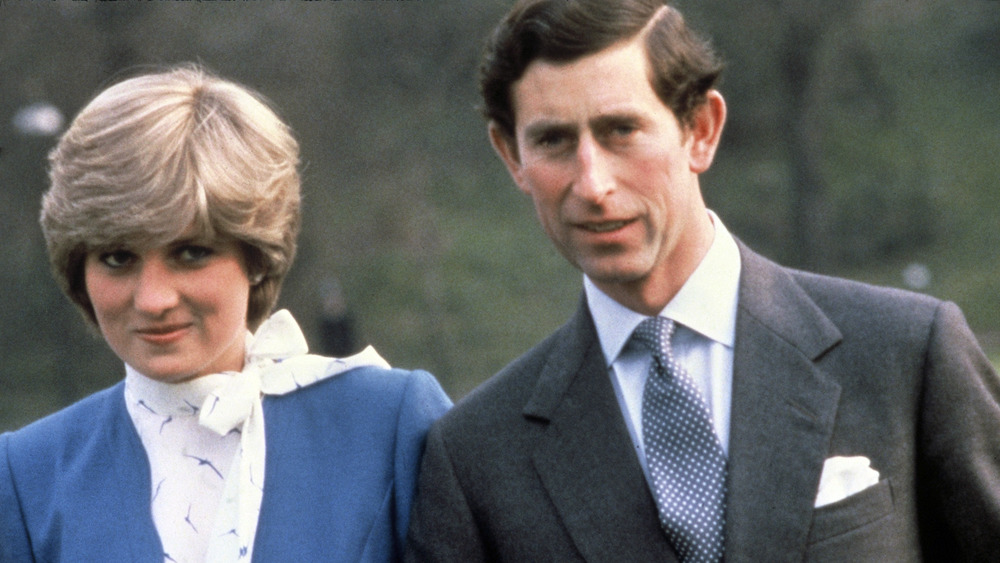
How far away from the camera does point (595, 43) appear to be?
275 cm

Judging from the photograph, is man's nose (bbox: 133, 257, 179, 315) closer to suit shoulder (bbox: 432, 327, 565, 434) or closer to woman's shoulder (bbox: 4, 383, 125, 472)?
woman's shoulder (bbox: 4, 383, 125, 472)

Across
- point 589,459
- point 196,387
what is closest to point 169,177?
point 196,387

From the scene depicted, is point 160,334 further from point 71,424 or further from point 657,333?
point 657,333

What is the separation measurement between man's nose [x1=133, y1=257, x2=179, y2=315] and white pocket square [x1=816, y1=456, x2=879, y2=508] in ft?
4.70

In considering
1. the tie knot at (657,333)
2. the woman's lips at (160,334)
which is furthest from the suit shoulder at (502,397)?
the woman's lips at (160,334)

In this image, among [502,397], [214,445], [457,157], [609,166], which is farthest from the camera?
[457,157]

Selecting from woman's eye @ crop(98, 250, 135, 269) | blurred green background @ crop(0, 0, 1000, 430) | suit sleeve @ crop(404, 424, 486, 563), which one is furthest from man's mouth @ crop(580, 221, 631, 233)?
blurred green background @ crop(0, 0, 1000, 430)

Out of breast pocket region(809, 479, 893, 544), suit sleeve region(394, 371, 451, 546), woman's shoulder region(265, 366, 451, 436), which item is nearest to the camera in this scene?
breast pocket region(809, 479, 893, 544)

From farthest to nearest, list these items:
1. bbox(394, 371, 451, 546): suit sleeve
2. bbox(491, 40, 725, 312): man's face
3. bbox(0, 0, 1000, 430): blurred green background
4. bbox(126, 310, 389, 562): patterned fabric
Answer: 1. bbox(0, 0, 1000, 430): blurred green background
2. bbox(394, 371, 451, 546): suit sleeve
3. bbox(126, 310, 389, 562): patterned fabric
4. bbox(491, 40, 725, 312): man's face

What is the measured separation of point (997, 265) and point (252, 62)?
18.6 m

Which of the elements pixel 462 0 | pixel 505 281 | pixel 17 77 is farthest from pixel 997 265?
pixel 17 77

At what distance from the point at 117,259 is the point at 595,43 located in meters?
Answer: 1.16

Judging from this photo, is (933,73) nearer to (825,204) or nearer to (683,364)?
(825,204)

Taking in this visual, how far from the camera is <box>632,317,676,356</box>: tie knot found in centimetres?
281
